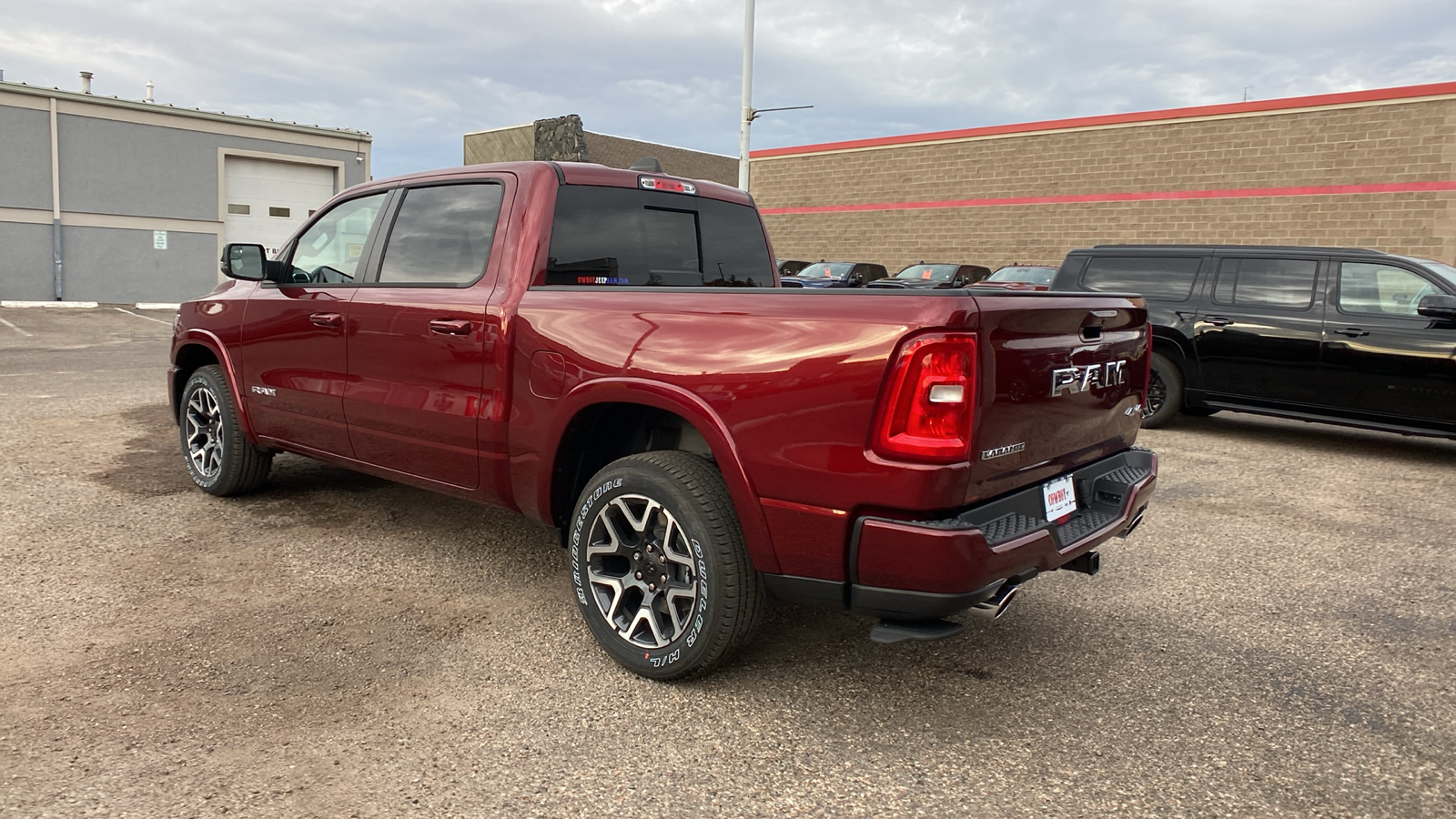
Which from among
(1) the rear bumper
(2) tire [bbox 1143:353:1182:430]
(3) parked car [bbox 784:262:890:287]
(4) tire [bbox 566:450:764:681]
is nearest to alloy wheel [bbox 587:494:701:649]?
(4) tire [bbox 566:450:764:681]

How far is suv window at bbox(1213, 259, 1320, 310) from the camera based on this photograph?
824cm

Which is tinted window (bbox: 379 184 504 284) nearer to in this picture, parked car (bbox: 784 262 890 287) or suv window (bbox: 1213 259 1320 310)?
suv window (bbox: 1213 259 1320 310)

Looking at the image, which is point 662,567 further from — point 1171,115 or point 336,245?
point 1171,115

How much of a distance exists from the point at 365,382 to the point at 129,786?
6.94 feet

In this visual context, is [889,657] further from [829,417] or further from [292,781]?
[292,781]

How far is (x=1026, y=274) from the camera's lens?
55.5 ft

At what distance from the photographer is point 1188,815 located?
255 cm

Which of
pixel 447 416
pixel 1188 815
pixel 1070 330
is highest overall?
pixel 1070 330

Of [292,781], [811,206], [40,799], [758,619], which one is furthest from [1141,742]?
[811,206]

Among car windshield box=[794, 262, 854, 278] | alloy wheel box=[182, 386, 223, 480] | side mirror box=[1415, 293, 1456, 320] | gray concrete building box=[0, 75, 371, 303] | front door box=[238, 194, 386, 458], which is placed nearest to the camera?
front door box=[238, 194, 386, 458]

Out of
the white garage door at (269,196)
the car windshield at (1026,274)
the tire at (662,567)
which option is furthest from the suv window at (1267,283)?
the white garage door at (269,196)

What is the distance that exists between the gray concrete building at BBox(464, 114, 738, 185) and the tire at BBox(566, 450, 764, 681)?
40.9 m

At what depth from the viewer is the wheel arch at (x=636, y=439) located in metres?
2.98

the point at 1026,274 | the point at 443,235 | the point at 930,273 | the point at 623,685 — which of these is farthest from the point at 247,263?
the point at 930,273
